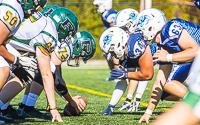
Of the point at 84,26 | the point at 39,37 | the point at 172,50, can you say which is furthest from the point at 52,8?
the point at 84,26

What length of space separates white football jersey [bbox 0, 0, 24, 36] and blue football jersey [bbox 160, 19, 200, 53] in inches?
53.6

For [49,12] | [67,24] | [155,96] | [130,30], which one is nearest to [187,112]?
[155,96]

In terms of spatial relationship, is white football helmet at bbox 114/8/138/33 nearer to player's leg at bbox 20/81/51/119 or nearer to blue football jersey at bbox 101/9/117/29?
player's leg at bbox 20/81/51/119

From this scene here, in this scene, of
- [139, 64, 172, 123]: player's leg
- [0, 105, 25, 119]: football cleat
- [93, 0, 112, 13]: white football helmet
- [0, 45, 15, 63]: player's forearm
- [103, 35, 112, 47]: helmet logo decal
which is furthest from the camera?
[93, 0, 112, 13]: white football helmet

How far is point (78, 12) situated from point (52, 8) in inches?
376

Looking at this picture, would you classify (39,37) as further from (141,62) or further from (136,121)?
A: (136,121)

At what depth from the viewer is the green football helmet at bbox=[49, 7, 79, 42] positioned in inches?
162

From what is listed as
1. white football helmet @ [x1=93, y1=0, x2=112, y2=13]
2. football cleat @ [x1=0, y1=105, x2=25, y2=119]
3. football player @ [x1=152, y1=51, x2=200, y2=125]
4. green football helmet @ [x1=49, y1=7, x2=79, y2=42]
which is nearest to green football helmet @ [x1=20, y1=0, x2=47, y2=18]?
green football helmet @ [x1=49, y1=7, x2=79, y2=42]

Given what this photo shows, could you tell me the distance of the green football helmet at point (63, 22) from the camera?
4117 mm

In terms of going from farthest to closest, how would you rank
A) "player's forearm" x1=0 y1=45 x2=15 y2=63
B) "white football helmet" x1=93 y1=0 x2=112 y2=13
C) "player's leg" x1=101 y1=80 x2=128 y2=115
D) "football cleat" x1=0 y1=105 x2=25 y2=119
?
"white football helmet" x1=93 y1=0 x2=112 y2=13 < "player's leg" x1=101 y1=80 x2=128 y2=115 < "football cleat" x1=0 y1=105 x2=25 y2=119 < "player's forearm" x1=0 y1=45 x2=15 y2=63

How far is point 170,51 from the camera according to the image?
3633mm

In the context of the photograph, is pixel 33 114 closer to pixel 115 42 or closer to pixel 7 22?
pixel 115 42

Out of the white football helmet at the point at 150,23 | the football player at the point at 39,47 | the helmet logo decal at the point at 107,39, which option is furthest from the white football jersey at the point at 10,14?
the white football helmet at the point at 150,23

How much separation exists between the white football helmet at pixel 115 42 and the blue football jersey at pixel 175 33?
0.48m
